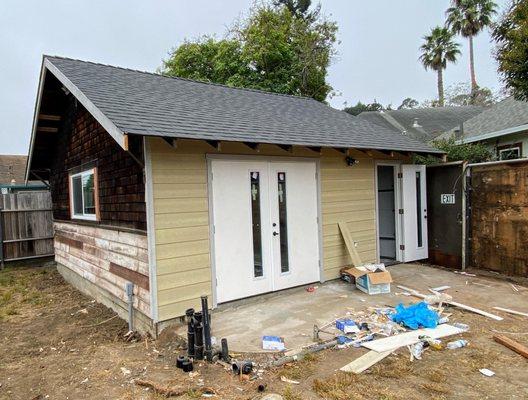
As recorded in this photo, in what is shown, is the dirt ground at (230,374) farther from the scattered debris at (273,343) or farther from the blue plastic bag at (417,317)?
the blue plastic bag at (417,317)

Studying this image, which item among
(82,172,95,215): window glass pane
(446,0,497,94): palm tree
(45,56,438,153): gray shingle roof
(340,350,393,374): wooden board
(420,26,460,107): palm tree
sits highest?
(446,0,497,94): palm tree

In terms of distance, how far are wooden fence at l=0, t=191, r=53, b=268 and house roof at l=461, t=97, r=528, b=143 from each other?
1279cm

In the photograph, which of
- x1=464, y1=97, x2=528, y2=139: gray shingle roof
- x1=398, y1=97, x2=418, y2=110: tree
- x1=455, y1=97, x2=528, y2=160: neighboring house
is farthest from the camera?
x1=398, y1=97, x2=418, y2=110: tree

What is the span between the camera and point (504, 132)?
9.88 metres

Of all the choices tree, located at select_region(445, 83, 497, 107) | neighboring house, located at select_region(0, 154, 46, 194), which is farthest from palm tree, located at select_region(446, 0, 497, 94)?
neighboring house, located at select_region(0, 154, 46, 194)

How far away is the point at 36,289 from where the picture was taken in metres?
7.83

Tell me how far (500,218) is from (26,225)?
11.5 meters

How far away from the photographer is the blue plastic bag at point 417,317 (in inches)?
166

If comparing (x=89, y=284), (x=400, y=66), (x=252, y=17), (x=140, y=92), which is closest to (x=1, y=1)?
(x=140, y=92)

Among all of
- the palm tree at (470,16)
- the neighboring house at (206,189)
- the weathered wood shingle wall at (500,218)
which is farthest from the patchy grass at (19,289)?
the palm tree at (470,16)

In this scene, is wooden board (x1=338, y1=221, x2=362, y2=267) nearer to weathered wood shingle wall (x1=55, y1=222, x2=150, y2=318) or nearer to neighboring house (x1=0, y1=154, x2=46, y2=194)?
weathered wood shingle wall (x1=55, y1=222, x2=150, y2=318)

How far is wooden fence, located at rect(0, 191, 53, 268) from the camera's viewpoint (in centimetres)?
996

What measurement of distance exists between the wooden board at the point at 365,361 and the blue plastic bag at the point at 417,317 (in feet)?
2.55

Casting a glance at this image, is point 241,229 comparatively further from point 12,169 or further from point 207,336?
point 12,169
